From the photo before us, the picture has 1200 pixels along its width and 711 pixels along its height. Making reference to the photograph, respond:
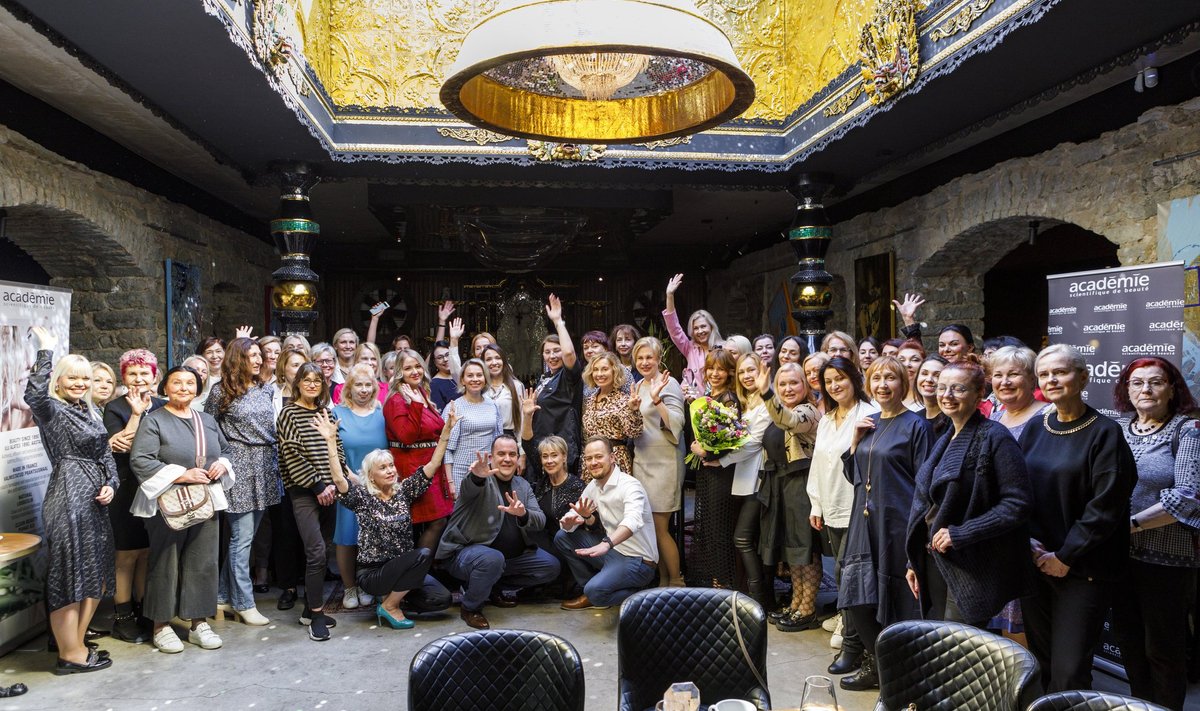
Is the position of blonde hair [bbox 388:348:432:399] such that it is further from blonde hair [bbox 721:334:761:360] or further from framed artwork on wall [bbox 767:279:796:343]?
framed artwork on wall [bbox 767:279:796:343]

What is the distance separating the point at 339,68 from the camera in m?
6.84

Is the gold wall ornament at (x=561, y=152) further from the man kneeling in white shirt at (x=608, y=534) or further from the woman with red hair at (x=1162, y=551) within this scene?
the woman with red hair at (x=1162, y=551)

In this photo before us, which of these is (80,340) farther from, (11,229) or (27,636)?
(27,636)

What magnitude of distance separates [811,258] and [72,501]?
20.9ft

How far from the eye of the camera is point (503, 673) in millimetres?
2355

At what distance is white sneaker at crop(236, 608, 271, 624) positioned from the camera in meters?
4.91

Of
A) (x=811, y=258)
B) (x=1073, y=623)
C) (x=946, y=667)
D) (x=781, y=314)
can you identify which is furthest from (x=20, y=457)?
(x=781, y=314)

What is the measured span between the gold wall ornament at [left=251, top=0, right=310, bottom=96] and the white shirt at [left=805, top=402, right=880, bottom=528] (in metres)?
4.05

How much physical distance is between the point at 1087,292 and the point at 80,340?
798cm

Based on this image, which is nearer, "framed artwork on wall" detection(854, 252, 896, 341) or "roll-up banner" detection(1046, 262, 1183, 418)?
"roll-up banner" detection(1046, 262, 1183, 418)

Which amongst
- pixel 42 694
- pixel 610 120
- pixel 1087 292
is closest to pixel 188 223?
pixel 42 694

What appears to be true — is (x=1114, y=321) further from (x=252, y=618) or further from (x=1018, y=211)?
(x=252, y=618)

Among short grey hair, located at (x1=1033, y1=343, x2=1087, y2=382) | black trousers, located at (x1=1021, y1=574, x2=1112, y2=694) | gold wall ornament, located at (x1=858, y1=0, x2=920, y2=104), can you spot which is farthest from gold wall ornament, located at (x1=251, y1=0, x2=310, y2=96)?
black trousers, located at (x1=1021, y1=574, x2=1112, y2=694)

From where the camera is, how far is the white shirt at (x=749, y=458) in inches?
195
